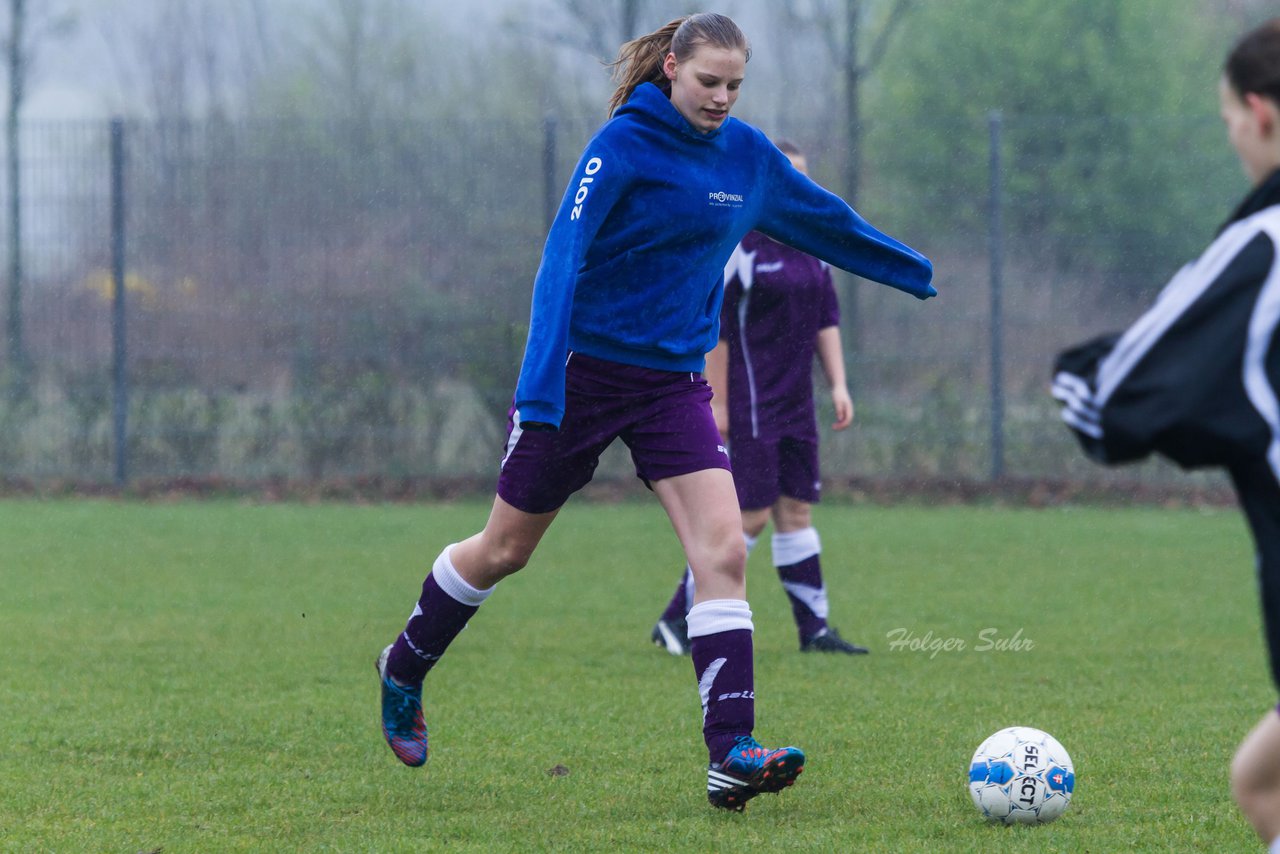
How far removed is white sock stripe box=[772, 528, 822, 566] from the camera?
7.08 m

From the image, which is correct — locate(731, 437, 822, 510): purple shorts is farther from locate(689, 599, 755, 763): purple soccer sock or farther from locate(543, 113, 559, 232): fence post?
locate(543, 113, 559, 232): fence post

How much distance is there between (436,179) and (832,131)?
3431 millimetres

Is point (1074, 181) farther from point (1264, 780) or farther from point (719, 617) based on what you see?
point (1264, 780)

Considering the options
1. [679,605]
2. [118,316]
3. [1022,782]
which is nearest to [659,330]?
[1022,782]

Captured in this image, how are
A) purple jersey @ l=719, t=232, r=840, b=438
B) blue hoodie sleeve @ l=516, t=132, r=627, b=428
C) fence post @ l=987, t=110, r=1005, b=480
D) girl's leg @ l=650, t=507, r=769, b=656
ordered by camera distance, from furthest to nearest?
fence post @ l=987, t=110, r=1005, b=480 < purple jersey @ l=719, t=232, r=840, b=438 < girl's leg @ l=650, t=507, r=769, b=656 < blue hoodie sleeve @ l=516, t=132, r=627, b=428

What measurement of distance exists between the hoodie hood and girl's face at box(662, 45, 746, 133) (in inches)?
1.1

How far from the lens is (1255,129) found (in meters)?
2.69

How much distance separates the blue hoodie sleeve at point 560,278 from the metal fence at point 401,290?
980cm

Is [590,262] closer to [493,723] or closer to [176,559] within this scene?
[493,723]

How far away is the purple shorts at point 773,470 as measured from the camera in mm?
7027

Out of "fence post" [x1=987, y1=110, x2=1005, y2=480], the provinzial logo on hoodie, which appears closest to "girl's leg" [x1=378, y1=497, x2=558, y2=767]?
the provinzial logo on hoodie

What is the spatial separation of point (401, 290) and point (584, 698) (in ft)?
29.0

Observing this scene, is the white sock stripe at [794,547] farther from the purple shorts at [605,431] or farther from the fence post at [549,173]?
the fence post at [549,173]

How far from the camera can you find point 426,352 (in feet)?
46.8
